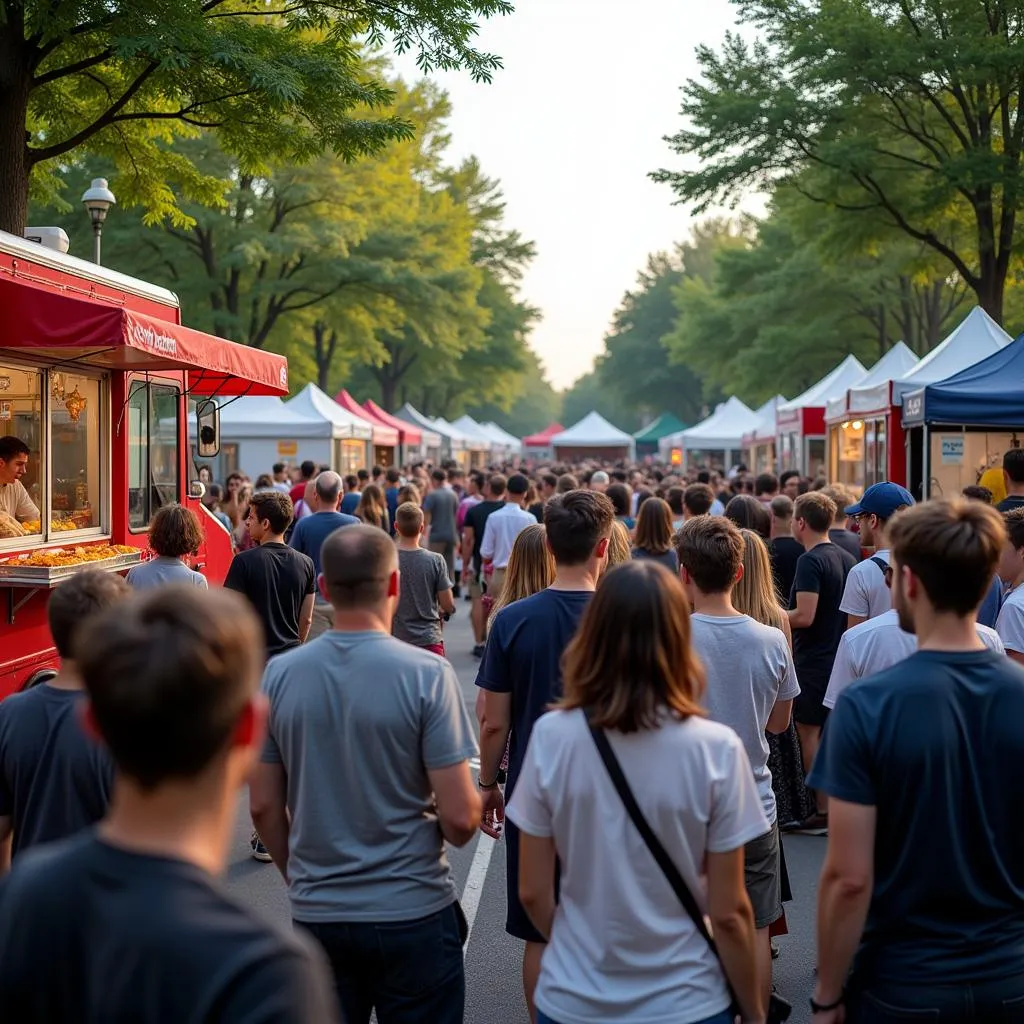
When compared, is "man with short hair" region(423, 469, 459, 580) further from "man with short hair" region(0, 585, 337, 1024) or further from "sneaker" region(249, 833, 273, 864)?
"man with short hair" region(0, 585, 337, 1024)

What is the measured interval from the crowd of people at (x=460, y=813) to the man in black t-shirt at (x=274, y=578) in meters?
3.08

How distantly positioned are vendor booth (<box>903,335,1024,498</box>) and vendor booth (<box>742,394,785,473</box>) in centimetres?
1588

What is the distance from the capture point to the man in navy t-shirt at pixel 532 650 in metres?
4.11

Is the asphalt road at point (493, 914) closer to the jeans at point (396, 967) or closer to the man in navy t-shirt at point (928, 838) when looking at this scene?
the jeans at point (396, 967)

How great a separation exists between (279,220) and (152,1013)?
28794mm

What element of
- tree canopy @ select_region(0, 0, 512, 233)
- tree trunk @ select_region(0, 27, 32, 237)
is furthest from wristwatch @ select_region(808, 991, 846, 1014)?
tree trunk @ select_region(0, 27, 32, 237)

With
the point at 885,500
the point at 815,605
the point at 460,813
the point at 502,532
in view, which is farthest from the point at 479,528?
the point at 460,813

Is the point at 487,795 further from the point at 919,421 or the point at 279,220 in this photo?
the point at 279,220

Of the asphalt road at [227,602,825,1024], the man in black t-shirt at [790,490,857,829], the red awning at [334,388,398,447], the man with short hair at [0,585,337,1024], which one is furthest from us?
the red awning at [334,388,398,447]

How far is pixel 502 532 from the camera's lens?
12.2 meters

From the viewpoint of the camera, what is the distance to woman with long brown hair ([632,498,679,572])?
716 cm

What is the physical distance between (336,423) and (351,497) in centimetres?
1110

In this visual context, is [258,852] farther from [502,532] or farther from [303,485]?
[303,485]

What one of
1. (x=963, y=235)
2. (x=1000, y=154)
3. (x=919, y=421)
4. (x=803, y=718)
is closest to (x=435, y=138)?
(x=963, y=235)
